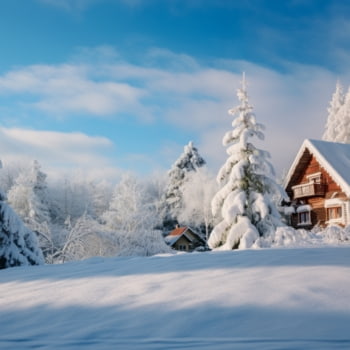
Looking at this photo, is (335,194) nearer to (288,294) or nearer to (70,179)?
(288,294)

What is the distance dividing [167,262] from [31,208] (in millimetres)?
38077

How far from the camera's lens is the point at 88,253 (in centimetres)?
1978

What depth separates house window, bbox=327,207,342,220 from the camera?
24.5m

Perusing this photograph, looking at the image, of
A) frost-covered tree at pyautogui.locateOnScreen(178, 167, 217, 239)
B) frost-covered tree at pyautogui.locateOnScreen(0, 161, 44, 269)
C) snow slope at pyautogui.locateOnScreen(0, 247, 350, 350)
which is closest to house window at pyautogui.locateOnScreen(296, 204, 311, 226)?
frost-covered tree at pyautogui.locateOnScreen(178, 167, 217, 239)

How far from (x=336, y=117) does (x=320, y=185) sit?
53.4 feet

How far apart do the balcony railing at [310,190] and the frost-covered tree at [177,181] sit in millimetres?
21111

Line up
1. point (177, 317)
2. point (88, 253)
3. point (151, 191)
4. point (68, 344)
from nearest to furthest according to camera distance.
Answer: point (68, 344), point (177, 317), point (88, 253), point (151, 191)

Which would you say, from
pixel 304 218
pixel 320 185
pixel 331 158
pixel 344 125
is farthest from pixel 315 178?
pixel 344 125

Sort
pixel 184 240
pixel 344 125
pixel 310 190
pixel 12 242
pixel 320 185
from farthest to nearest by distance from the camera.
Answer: pixel 184 240
pixel 344 125
pixel 310 190
pixel 320 185
pixel 12 242

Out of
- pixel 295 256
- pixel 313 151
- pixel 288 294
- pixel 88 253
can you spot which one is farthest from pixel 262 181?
pixel 288 294

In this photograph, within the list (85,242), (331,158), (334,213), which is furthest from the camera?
(334,213)

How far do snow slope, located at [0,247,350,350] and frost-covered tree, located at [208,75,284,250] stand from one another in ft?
45.6

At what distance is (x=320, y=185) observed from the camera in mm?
25312

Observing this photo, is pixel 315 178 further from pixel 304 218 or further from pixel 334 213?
pixel 304 218
